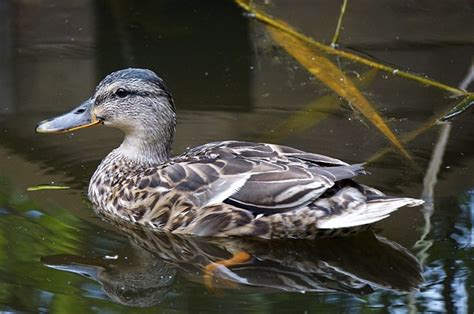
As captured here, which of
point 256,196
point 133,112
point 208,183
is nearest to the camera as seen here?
point 256,196

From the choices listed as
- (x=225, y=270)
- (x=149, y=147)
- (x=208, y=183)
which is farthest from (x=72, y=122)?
(x=225, y=270)

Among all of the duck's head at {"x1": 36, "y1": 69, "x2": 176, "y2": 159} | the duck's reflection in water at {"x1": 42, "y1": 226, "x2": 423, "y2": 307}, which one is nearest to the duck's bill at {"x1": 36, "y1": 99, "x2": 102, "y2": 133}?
the duck's head at {"x1": 36, "y1": 69, "x2": 176, "y2": 159}

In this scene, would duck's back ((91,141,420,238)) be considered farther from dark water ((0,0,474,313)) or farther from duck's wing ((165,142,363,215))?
dark water ((0,0,474,313))

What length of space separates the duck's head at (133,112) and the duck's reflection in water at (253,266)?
0.76 metres

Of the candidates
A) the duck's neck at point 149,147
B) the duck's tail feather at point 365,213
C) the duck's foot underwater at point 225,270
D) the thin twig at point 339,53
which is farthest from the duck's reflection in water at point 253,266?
the thin twig at point 339,53

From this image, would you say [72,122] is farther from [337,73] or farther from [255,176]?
[337,73]

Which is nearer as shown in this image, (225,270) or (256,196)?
(225,270)

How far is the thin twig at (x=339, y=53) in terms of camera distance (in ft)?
29.2

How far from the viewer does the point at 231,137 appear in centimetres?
802

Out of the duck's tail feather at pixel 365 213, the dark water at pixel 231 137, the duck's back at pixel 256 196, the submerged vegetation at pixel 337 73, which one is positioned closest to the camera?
the dark water at pixel 231 137

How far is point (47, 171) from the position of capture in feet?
24.2

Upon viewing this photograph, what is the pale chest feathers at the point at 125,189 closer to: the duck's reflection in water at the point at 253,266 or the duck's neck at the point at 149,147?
the duck's neck at the point at 149,147

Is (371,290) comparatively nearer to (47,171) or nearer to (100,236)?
(100,236)

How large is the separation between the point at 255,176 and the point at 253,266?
0.56m
